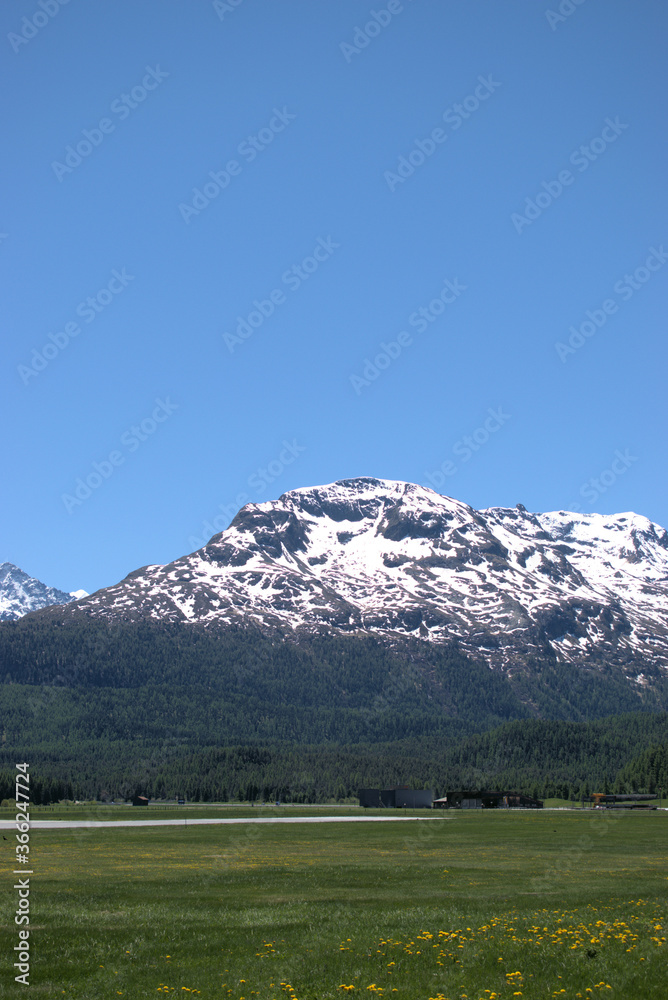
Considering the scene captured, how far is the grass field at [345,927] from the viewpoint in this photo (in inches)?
1009

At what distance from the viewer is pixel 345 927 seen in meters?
34.9

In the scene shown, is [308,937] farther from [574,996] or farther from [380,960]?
[574,996]

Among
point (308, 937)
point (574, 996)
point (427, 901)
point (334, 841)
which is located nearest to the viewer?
point (574, 996)

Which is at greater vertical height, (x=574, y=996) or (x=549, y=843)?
(x=574, y=996)

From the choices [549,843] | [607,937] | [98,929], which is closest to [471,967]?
Answer: [607,937]

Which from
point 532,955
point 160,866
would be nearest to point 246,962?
point 532,955

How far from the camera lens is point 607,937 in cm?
3064

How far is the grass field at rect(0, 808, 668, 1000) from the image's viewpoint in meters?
25.6

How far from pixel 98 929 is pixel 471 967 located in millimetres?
15447

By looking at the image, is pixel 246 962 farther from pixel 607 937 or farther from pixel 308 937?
pixel 607 937

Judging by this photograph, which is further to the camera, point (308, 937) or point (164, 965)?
point (308, 937)

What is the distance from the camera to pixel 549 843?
89562mm

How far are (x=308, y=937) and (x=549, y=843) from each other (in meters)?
63.6

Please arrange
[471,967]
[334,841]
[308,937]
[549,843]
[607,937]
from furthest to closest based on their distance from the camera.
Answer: [334,841] < [549,843] < [308,937] < [607,937] < [471,967]
